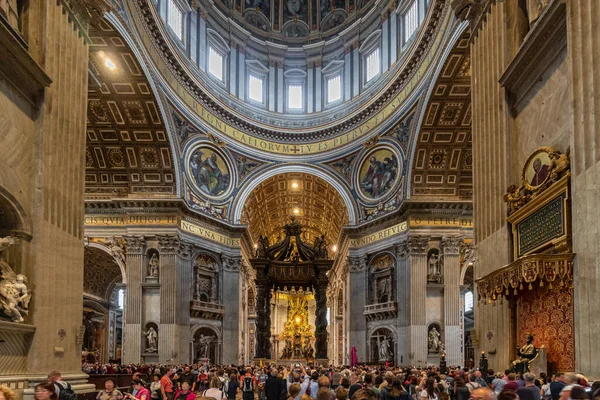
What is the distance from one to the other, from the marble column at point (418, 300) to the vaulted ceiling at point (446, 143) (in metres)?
2.62

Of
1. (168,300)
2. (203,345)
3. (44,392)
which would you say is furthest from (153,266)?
(44,392)

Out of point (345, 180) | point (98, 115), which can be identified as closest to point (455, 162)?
point (345, 180)

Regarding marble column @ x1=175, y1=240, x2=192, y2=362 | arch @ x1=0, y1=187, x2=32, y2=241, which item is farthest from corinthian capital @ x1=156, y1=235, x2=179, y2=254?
arch @ x1=0, y1=187, x2=32, y2=241

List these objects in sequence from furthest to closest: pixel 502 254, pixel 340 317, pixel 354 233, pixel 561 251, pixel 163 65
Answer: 1. pixel 340 317
2. pixel 354 233
3. pixel 163 65
4. pixel 502 254
5. pixel 561 251

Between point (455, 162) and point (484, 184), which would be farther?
point (455, 162)

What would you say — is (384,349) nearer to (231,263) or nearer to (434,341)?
(434,341)

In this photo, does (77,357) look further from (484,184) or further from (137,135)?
(137,135)

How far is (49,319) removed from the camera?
12586 mm

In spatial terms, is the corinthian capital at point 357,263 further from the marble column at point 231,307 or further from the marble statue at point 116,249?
the marble statue at point 116,249

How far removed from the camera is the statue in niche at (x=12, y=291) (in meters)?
11.1

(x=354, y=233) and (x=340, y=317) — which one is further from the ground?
(x=354, y=233)

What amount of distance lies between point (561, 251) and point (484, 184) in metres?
4.31

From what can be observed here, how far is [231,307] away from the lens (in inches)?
1430

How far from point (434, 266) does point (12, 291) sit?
23045 mm
